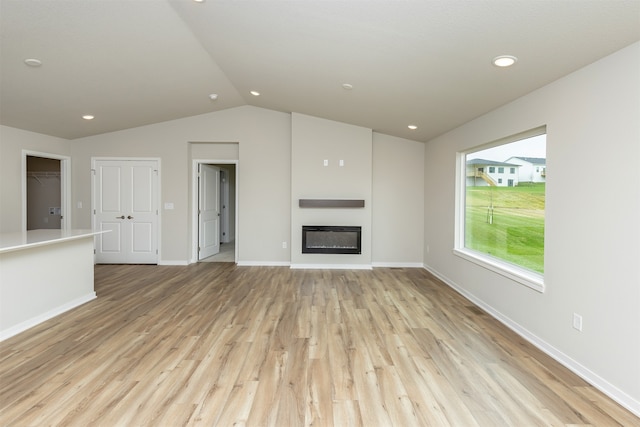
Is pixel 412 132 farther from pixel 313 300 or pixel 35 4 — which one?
pixel 35 4

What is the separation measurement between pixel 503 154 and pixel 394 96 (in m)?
1.40

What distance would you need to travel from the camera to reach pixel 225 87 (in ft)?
16.1

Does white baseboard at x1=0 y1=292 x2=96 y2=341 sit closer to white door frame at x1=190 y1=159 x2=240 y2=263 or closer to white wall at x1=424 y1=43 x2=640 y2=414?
white door frame at x1=190 y1=159 x2=240 y2=263

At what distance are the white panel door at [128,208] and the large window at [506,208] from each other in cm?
532

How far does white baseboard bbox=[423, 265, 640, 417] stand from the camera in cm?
196

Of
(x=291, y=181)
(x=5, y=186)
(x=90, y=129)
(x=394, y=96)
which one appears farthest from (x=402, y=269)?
(x=5, y=186)

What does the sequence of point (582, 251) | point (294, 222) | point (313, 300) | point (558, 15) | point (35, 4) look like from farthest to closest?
point (294, 222), point (313, 300), point (35, 4), point (582, 251), point (558, 15)

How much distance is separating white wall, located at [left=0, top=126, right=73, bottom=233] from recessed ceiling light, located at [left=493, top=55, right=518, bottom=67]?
645 cm

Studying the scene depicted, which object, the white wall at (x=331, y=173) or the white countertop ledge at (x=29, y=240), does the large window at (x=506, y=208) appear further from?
the white countertop ledge at (x=29, y=240)

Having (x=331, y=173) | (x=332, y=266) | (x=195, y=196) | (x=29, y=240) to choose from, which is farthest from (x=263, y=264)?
(x=29, y=240)

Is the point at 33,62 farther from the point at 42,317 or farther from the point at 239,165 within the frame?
the point at 239,165

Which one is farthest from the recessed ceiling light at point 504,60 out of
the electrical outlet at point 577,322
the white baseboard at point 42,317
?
the white baseboard at point 42,317

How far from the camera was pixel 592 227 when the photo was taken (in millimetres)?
2258

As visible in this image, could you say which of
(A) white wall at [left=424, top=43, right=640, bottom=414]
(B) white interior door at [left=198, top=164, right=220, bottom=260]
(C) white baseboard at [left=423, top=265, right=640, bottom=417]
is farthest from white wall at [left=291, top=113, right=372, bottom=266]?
(A) white wall at [left=424, top=43, right=640, bottom=414]
